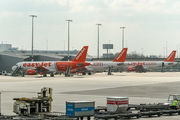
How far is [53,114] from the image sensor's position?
21844 mm

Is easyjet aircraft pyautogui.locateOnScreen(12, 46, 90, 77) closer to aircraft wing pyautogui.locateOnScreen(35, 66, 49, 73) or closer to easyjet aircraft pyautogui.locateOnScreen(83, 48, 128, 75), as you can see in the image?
aircraft wing pyautogui.locateOnScreen(35, 66, 49, 73)

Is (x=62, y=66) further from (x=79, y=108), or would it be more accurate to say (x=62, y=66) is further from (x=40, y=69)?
(x=79, y=108)

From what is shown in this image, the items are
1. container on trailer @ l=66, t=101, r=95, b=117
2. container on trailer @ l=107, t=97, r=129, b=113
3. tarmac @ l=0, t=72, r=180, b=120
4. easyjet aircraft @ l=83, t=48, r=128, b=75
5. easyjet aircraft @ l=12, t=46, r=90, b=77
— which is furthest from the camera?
easyjet aircraft @ l=83, t=48, r=128, b=75

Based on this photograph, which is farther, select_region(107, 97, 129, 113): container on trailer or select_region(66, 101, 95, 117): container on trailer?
select_region(107, 97, 129, 113): container on trailer

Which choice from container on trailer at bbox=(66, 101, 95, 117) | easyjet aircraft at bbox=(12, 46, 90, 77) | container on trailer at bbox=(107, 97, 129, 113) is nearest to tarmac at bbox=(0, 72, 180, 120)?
container on trailer at bbox=(107, 97, 129, 113)

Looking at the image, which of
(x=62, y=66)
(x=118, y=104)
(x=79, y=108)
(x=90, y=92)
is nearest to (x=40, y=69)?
(x=62, y=66)

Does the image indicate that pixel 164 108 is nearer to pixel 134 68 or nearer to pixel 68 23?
pixel 68 23

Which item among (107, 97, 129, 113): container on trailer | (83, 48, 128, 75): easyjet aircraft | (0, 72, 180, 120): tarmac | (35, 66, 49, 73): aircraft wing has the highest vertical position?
(83, 48, 128, 75): easyjet aircraft

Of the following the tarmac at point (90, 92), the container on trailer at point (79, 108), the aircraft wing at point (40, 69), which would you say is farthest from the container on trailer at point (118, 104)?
the aircraft wing at point (40, 69)

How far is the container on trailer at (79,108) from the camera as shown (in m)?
20.3

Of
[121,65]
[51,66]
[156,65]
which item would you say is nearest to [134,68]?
[156,65]

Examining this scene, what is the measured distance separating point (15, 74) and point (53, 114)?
88456 mm

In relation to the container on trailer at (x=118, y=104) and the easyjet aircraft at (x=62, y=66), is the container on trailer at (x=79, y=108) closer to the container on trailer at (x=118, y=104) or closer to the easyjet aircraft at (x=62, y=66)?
the container on trailer at (x=118, y=104)

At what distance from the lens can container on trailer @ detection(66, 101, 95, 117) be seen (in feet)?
66.5
